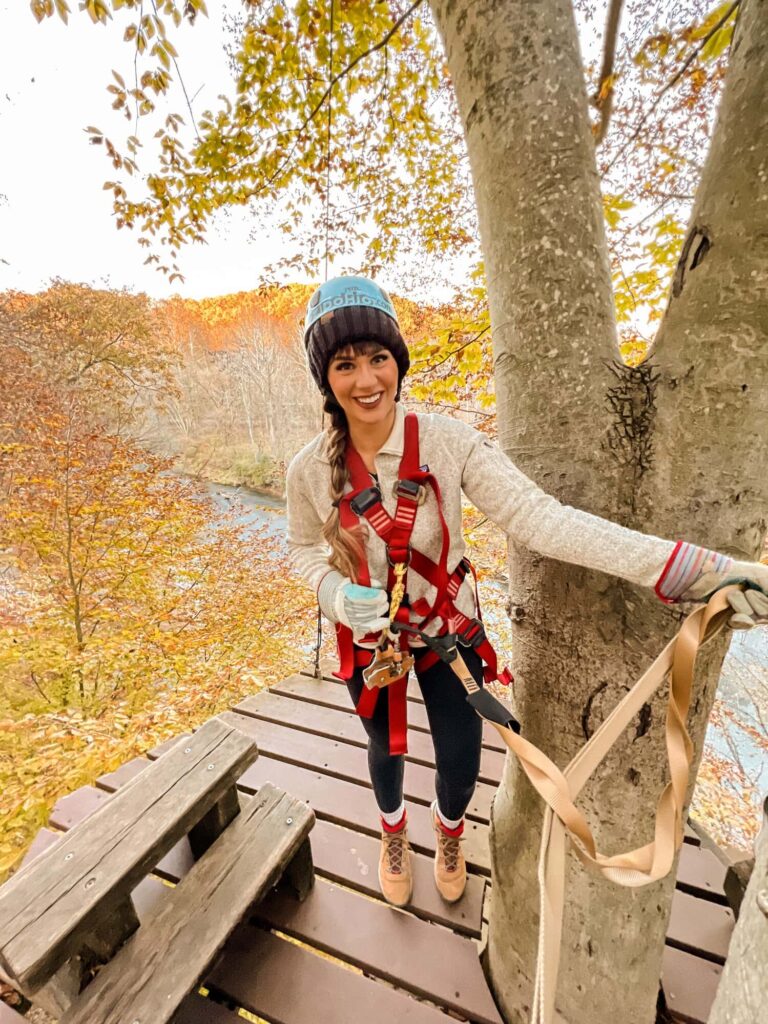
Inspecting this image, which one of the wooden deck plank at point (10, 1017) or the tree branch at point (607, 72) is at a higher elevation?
the tree branch at point (607, 72)

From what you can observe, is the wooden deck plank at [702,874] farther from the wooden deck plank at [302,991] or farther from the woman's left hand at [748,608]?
the woman's left hand at [748,608]

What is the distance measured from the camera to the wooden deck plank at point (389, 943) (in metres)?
1.55

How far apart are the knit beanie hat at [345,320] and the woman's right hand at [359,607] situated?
67 centimetres

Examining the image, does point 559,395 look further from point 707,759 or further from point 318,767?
point 707,759

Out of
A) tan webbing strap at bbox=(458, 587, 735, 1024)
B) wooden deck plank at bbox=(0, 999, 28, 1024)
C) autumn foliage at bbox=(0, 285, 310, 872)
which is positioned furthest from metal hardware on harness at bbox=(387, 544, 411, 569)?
autumn foliage at bbox=(0, 285, 310, 872)

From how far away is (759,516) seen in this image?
39.6 inches

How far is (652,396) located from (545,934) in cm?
108

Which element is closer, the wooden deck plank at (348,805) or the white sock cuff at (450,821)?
the white sock cuff at (450,821)

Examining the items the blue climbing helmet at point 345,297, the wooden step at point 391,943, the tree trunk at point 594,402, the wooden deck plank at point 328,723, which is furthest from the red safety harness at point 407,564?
the wooden deck plank at point 328,723

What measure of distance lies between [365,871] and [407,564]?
1.55m

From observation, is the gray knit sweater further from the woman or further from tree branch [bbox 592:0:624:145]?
tree branch [bbox 592:0:624:145]

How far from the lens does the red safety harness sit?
1.31 m

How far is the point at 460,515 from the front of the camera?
1.41m

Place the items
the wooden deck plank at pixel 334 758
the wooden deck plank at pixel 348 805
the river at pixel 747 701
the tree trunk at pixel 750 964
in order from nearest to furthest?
1. the tree trunk at pixel 750 964
2. the wooden deck plank at pixel 348 805
3. the wooden deck plank at pixel 334 758
4. the river at pixel 747 701
